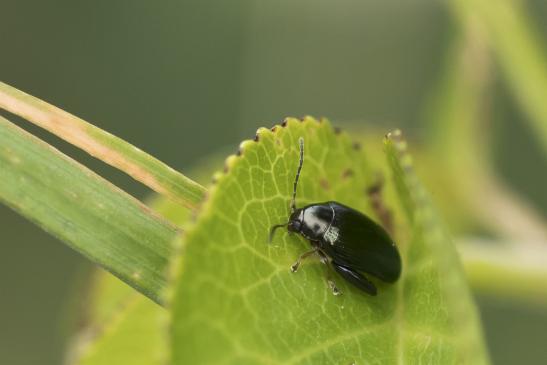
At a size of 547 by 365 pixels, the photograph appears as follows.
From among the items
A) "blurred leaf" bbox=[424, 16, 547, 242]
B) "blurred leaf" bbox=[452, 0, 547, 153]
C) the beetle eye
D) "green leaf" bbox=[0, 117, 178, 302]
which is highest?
"blurred leaf" bbox=[452, 0, 547, 153]

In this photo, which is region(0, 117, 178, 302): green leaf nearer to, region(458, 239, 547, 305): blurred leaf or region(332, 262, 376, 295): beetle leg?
region(332, 262, 376, 295): beetle leg

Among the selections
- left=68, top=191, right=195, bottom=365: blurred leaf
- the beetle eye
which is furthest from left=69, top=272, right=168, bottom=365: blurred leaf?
the beetle eye

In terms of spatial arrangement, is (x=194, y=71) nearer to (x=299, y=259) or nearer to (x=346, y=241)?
(x=346, y=241)

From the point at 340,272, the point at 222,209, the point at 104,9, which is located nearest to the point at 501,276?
the point at 340,272

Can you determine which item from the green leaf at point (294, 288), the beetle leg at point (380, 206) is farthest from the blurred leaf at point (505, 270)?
the green leaf at point (294, 288)

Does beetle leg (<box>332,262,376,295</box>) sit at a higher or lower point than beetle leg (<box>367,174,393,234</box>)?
lower

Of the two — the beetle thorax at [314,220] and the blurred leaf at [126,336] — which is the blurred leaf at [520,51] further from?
the blurred leaf at [126,336]
